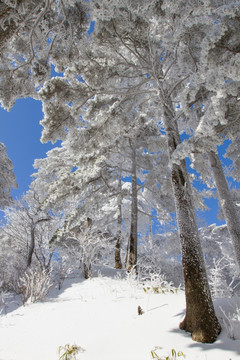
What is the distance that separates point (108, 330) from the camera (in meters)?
3.77

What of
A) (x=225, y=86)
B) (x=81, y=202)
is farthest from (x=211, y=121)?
(x=81, y=202)

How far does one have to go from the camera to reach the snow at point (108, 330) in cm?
302

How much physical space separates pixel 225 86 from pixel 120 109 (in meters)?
3.81

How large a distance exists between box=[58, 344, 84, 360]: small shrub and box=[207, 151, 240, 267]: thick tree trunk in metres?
5.40

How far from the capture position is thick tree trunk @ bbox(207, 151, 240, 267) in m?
6.82

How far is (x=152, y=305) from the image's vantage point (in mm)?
4695

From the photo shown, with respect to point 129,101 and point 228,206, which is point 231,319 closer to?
point 228,206

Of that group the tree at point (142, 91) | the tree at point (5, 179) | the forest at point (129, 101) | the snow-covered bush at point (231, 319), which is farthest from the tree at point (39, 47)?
the snow-covered bush at point (231, 319)

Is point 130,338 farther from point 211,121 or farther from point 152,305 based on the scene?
point 211,121

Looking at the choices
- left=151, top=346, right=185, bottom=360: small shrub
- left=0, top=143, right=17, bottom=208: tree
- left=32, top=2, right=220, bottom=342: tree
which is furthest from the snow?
left=0, top=143, right=17, bottom=208: tree

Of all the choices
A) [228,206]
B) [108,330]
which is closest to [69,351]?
[108,330]

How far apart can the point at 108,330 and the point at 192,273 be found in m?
1.83

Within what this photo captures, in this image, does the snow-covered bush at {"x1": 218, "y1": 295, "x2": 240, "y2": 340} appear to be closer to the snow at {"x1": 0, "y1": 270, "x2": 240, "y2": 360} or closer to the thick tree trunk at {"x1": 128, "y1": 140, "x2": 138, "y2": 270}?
the snow at {"x1": 0, "y1": 270, "x2": 240, "y2": 360}

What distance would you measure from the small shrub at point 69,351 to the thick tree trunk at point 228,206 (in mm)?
5400
